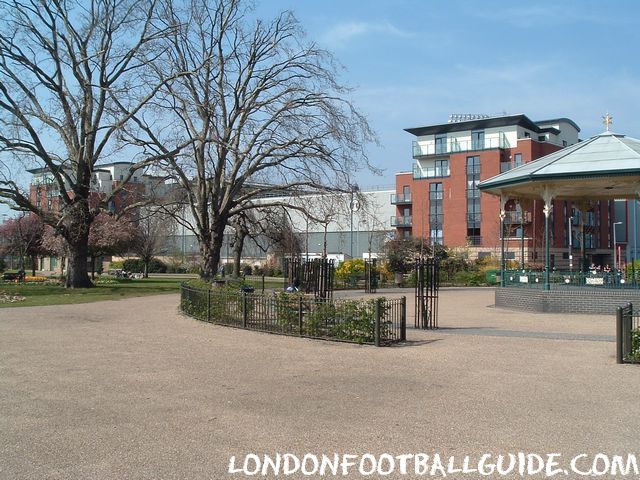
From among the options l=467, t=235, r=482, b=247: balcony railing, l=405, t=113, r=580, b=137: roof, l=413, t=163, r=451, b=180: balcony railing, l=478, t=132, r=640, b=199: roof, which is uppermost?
l=405, t=113, r=580, b=137: roof

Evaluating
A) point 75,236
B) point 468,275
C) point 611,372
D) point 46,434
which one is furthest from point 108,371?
point 468,275

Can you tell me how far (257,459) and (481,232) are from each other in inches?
2688

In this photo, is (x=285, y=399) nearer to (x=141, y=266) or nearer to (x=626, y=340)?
(x=626, y=340)

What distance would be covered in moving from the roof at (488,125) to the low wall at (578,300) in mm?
50148

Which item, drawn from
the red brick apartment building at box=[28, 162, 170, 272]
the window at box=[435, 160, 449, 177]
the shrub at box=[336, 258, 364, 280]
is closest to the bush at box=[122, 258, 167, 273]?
the red brick apartment building at box=[28, 162, 170, 272]

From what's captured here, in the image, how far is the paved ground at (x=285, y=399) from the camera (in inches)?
251

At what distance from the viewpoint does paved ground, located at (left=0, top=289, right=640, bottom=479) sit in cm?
638

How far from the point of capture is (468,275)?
1988 inches

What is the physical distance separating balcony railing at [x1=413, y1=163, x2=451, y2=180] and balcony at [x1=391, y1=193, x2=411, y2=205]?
2835 mm

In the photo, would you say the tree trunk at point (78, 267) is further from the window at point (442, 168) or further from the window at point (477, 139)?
the window at point (477, 139)

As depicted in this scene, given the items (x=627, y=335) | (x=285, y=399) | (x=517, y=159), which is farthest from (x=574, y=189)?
(x=517, y=159)

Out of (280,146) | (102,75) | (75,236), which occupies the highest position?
(102,75)

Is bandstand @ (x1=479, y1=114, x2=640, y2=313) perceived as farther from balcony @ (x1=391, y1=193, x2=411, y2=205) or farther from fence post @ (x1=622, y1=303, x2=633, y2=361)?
balcony @ (x1=391, y1=193, x2=411, y2=205)

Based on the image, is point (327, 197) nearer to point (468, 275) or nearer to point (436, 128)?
point (468, 275)
